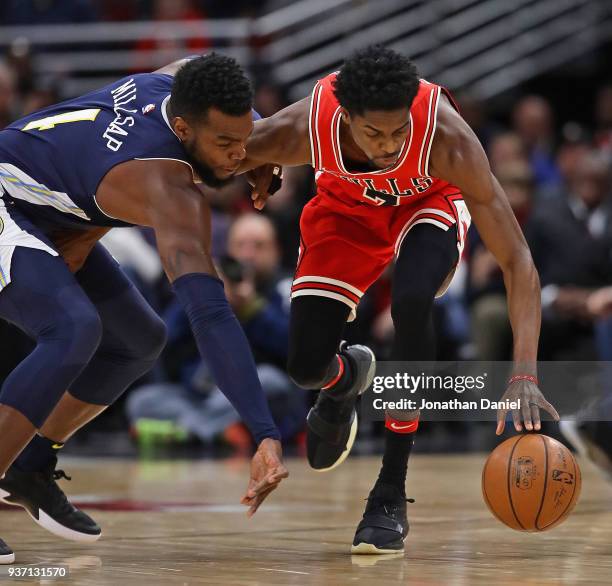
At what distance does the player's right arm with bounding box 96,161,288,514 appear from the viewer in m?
3.60

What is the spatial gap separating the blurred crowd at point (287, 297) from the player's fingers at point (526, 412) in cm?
475

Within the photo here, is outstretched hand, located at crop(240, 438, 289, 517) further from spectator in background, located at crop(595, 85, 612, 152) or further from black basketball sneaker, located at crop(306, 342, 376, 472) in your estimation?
spectator in background, located at crop(595, 85, 612, 152)

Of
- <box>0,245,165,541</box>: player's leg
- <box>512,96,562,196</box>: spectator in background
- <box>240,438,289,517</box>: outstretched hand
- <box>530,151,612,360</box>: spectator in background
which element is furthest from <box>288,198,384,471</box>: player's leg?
<box>512,96,562,196</box>: spectator in background

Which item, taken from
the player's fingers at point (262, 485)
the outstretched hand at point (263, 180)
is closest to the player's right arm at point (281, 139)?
the outstretched hand at point (263, 180)

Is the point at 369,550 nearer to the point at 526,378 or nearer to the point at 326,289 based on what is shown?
the point at 526,378

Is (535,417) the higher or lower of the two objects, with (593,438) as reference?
higher

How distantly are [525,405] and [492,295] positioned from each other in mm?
5351

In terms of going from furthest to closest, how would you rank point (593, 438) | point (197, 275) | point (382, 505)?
point (593, 438), point (382, 505), point (197, 275)

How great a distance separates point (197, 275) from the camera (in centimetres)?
377

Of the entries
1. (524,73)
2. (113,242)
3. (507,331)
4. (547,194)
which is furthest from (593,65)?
(113,242)

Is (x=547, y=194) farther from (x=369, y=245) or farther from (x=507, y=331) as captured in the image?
A: (x=369, y=245)

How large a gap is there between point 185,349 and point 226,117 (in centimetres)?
523

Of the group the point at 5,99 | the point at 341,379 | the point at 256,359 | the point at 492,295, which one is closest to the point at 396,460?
the point at 341,379

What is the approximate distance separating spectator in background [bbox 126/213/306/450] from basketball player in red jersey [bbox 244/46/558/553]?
3.43m
